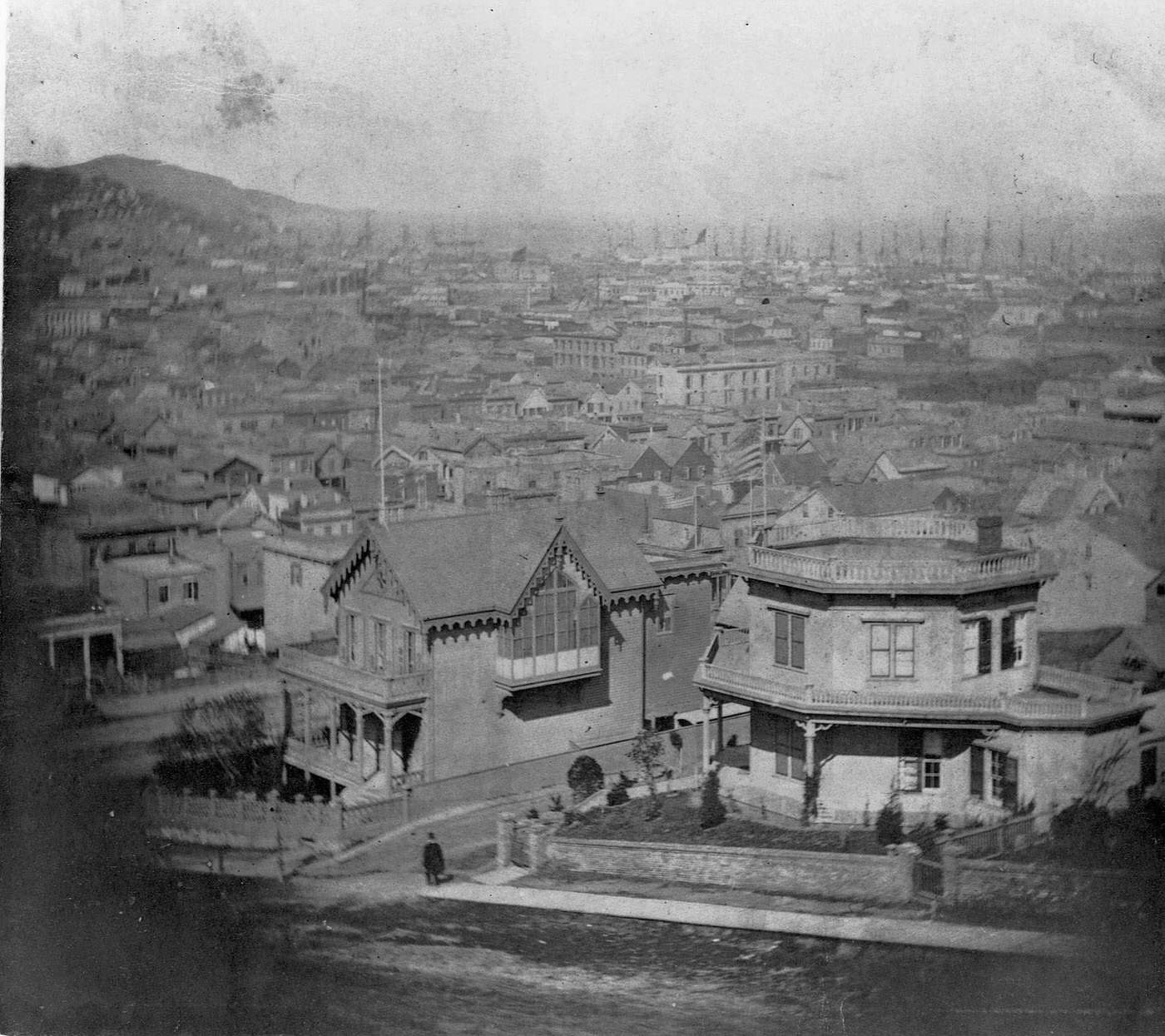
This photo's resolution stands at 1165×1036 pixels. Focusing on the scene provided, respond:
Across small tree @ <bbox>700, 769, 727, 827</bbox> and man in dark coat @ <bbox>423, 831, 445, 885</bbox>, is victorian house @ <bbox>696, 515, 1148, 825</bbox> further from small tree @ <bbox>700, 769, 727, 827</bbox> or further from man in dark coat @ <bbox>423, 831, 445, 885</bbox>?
man in dark coat @ <bbox>423, 831, 445, 885</bbox>

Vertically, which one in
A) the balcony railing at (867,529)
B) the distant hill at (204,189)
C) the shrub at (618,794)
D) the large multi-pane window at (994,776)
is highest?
the distant hill at (204,189)

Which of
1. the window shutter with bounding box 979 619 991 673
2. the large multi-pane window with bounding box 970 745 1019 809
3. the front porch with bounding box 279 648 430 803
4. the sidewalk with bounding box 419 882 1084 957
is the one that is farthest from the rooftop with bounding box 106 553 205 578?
the large multi-pane window with bounding box 970 745 1019 809

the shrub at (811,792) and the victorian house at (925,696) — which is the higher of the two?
the victorian house at (925,696)

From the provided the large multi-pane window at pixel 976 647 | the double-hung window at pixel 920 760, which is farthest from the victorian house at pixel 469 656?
the large multi-pane window at pixel 976 647

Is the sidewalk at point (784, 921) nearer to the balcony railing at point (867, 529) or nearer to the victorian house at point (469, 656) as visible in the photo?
the victorian house at point (469, 656)

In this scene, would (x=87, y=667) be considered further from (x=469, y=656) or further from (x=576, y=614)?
(x=576, y=614)

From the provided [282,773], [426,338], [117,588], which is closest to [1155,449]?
[426,338]
